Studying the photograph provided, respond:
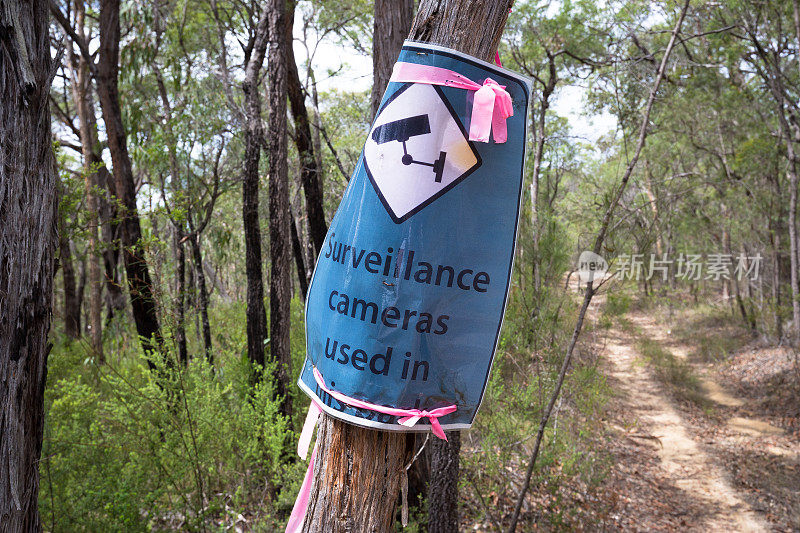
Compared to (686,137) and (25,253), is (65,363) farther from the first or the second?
(686,137)

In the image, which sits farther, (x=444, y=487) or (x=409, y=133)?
(x=444, y=487)

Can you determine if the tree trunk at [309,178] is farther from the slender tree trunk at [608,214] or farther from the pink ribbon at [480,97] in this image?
the pink ribbon at [480,97]

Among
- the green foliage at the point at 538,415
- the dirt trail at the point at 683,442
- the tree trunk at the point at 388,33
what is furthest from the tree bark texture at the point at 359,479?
the dirt trail at the point at 683,442

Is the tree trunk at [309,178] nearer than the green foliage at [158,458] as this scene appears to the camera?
No

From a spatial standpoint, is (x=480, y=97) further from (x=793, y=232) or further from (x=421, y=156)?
(x=793, y=232)

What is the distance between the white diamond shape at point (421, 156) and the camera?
1096 mm

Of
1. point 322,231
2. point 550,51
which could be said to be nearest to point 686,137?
point 550,51

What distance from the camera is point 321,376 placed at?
117 centimetres

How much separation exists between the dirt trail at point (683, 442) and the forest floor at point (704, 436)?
0.01m

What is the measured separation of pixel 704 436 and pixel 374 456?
21.8 ft

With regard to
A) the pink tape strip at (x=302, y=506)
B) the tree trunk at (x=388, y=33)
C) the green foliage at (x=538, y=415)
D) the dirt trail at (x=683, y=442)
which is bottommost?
the dirt trail at (x=683, y=442)

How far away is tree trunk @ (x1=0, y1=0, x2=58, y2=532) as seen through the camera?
1.47m

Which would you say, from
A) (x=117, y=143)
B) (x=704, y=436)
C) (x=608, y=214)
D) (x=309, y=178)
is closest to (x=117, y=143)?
(x=117, y=143)

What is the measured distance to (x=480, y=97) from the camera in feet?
3.51
